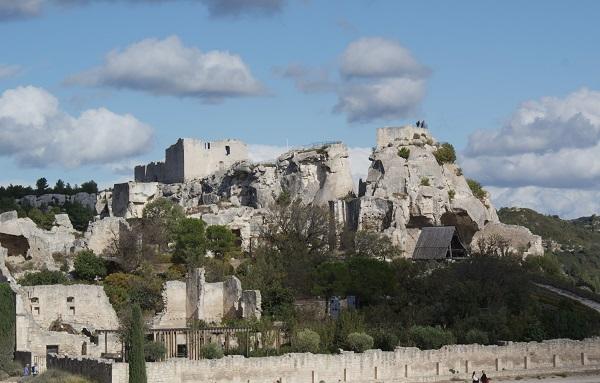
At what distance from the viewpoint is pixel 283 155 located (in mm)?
81938

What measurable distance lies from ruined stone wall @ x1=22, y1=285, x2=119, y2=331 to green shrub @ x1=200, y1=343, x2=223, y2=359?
7.53 meters

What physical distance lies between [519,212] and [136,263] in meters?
71.5

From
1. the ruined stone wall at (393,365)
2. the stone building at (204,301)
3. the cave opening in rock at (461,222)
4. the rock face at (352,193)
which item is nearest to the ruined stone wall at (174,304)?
the stone building at (204,301)

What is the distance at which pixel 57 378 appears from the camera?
127 ft

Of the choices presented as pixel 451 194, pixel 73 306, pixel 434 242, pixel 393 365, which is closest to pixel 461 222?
pixel 451 194

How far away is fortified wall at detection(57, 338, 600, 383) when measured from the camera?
39.9 meters

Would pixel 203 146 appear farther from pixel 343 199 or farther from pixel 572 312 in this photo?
pixel 572 312

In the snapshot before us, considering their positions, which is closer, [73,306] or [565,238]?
[73,306]

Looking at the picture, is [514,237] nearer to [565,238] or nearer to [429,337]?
[429,337]

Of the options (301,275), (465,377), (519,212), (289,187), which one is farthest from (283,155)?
(519,212)

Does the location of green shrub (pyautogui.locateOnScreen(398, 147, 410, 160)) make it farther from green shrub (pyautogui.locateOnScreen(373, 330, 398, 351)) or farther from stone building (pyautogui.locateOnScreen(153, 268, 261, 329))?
green shrub (pyautogui.locateOnScreen(373, 330, 398, 351))

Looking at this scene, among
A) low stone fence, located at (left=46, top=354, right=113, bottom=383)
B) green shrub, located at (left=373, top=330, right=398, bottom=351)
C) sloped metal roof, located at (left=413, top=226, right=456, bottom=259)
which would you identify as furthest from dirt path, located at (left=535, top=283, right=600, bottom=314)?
low stone fence, located at (left=46, top=354, right=113, bottom=383)

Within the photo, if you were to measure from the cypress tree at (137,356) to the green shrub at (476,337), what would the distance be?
15341 millimetres

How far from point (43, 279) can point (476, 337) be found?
19431 millimetres
